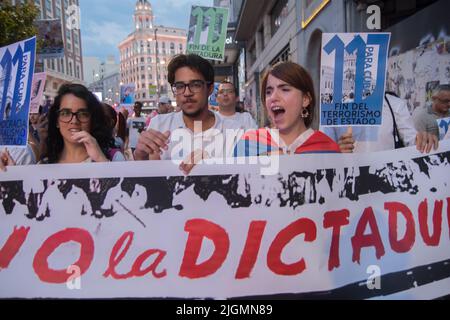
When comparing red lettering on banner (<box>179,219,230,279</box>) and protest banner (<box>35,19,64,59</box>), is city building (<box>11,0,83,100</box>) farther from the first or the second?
red lettering on banner (<box>179,219,230,279</box>)

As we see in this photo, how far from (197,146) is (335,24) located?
659 centimetres

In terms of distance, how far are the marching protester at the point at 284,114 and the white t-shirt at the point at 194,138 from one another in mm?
126

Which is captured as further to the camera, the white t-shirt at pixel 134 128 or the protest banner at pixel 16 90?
the white t-shirt at pixel 134 128

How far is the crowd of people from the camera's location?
199 centimetres

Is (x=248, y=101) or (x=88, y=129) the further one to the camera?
(x=248, y=101)

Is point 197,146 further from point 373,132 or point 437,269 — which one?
point 437,269

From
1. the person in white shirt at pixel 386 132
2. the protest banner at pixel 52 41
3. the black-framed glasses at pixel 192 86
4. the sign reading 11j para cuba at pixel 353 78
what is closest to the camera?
the sign reading 11j para cuba at pixel 353 78

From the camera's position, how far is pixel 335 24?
25.4 feet

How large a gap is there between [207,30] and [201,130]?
469 cm

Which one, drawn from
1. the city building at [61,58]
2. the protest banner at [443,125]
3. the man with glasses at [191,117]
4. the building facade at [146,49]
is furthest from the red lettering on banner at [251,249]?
the building facade at [146,49]

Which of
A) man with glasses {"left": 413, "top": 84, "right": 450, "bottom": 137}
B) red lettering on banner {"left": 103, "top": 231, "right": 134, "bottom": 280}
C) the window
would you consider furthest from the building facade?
red lettering on banner {"left": 103, "top": 231, "right": 134, "bottom": 280}

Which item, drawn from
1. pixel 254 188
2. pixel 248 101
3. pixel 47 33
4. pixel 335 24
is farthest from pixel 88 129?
pixel 248 101

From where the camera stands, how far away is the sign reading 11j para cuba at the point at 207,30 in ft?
21.2

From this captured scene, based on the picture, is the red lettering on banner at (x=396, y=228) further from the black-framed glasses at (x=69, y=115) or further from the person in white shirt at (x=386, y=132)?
the black-framed glasses at (x=69, y=115)
